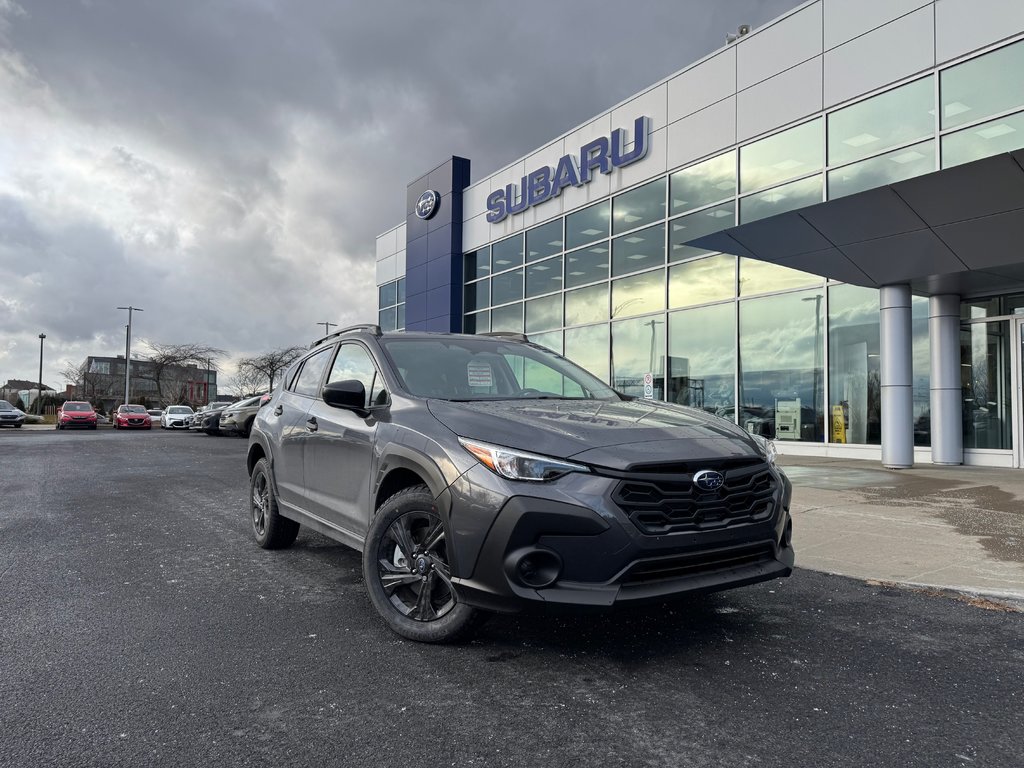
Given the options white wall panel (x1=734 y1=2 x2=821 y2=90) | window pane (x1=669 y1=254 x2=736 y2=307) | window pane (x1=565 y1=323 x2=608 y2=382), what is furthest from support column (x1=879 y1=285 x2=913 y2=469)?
window pane (x1=565 y1=323 x2=608 y2=382)

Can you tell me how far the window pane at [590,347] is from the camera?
2069 cm

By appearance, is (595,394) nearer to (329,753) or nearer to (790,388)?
(329,753)

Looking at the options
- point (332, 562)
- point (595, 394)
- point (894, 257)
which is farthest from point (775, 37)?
point (332, 562)

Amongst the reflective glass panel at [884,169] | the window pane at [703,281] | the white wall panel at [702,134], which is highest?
the white wall panel at [702,134]

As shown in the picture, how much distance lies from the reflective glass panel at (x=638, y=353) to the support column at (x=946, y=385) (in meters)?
6.71

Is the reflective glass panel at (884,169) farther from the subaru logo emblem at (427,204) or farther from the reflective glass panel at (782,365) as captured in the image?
the subaru logo emblem at (427,204)

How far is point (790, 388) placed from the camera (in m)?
15.8

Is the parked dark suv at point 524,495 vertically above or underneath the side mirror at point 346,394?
underneath

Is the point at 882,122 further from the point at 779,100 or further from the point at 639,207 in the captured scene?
the point at 639,207

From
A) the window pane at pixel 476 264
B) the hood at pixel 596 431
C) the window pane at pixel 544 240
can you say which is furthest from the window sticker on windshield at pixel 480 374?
the window pane at pixel 476 264

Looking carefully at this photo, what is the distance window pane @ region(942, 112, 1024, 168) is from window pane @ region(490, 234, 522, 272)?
1361 centimetres

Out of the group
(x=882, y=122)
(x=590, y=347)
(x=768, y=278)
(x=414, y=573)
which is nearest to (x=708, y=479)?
(x=414, y=573)

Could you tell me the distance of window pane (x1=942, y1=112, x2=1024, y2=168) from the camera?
40.2 ft

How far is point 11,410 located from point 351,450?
1740 inches
